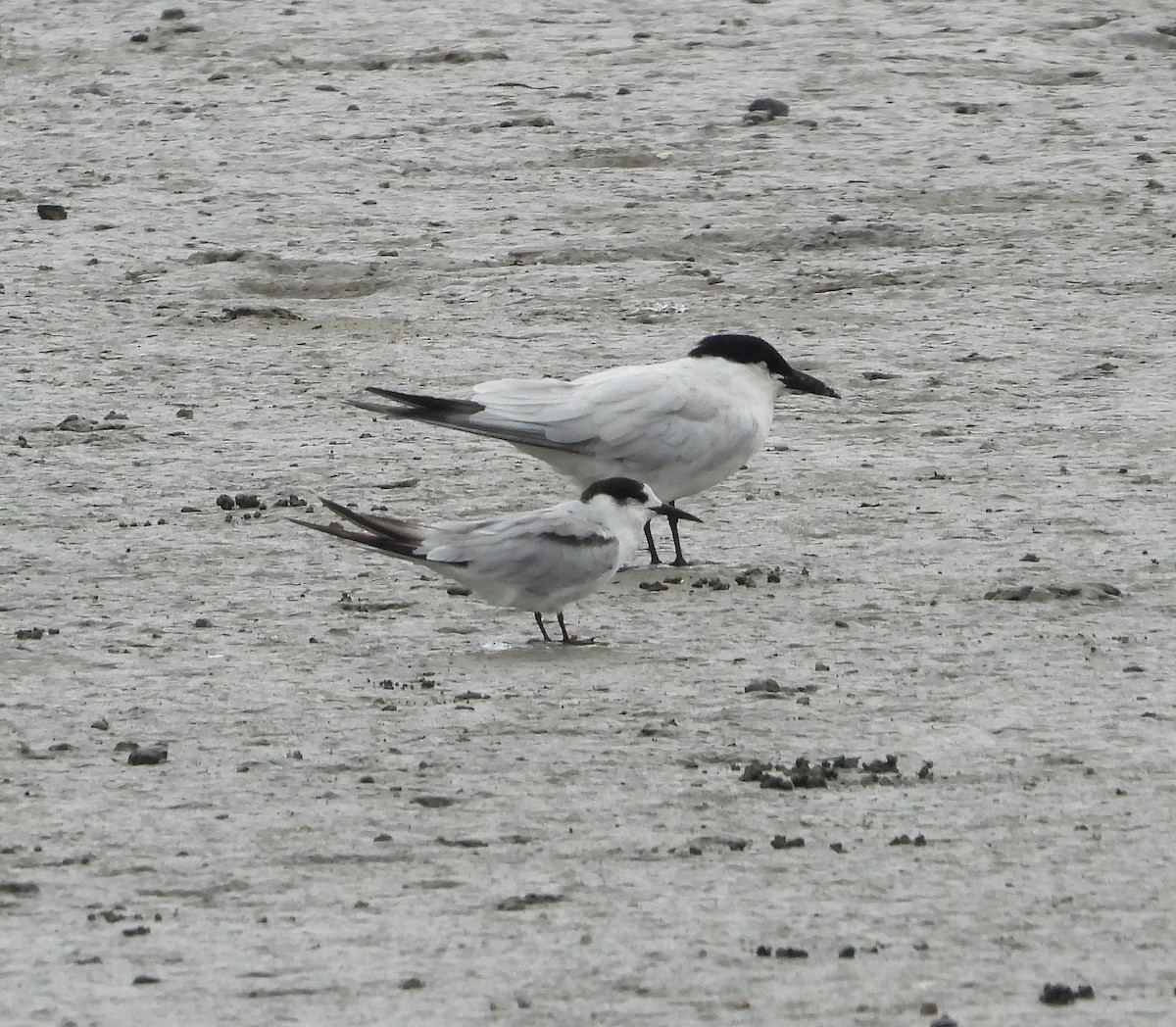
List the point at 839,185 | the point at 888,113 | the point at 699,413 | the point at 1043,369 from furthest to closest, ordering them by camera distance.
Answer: the point at 888,113 → the point at 839,185 → the point at 1043,369 → the point at 699,413

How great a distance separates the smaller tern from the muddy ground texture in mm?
135

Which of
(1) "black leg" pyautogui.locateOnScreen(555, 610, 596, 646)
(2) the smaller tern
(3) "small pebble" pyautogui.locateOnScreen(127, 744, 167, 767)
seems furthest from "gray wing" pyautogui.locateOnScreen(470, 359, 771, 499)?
(3) "small pebble" pyautogui.locateOnScreen(127, 744, 167, 767)

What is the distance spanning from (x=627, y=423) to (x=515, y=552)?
1.01 metres

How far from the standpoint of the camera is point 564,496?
6938 mm

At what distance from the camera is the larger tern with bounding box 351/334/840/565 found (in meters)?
6.40

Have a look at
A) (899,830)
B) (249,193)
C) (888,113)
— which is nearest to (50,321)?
(249,193)

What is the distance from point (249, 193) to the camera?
10016mm

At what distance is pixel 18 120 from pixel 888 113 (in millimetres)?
4089

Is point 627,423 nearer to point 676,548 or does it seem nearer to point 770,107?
point 676,548

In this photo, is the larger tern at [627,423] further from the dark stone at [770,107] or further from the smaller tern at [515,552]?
the dark stone at [770,107]

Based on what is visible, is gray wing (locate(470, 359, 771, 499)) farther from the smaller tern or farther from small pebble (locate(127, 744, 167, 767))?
small pebble (locate(127, 744, 167, 767))

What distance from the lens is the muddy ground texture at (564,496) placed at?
381cm

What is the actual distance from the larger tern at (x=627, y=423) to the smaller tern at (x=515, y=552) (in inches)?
24.1

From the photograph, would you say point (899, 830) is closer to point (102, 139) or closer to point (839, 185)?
point (839, 185)
